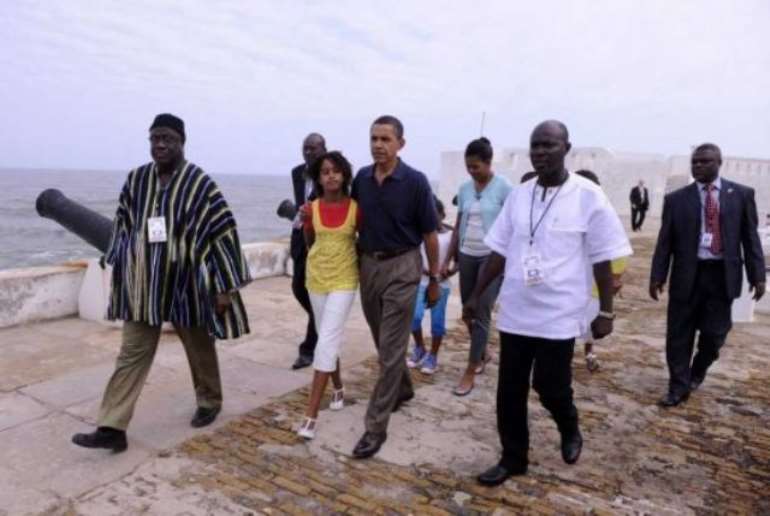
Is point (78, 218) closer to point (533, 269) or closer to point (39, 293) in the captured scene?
point (39, 293)

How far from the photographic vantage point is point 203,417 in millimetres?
3797

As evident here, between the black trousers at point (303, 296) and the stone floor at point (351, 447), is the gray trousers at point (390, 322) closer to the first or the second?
the stone floor at point (351, 447)

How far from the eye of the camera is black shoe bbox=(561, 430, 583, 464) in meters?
3.41

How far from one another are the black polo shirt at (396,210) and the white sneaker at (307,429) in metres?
1.04

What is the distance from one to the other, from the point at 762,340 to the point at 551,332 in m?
4.70

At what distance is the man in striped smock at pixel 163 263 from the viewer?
11.2ft

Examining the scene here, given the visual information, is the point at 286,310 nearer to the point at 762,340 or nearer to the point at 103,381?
the point at 103,381

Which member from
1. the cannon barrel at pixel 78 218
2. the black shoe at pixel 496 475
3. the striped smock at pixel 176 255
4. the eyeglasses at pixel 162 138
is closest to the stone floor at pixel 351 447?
the black shoe at pixel 496 475

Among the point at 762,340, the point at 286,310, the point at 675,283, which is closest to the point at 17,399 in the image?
the point at 286,310

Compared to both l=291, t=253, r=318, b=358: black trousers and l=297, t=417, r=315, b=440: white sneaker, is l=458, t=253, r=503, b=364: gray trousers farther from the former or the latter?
l=297, t=417, r=315, b=440: white sneaker

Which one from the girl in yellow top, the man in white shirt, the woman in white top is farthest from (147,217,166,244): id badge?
the woman in white top

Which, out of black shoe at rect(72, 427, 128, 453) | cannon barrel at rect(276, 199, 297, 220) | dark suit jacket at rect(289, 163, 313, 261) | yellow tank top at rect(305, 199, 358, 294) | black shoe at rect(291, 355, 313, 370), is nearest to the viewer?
black shoe at rect(72, 427, 128, 453)

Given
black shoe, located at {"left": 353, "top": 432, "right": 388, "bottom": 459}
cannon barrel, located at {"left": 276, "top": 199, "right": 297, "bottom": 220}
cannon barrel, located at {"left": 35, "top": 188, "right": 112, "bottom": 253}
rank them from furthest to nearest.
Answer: cannon barrel, located at {"left": 276, "top": 199, "right": 297, "bottom": 220} < cannon barrel, located at {"left": 35, "top": 188, "right": 112, "bottom": 253} < black shoe, located at {"left": 353, "top": 432, "right": 388, "bottom": 459}

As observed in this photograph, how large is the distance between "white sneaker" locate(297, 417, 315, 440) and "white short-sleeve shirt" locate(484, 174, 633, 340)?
1315 mm
